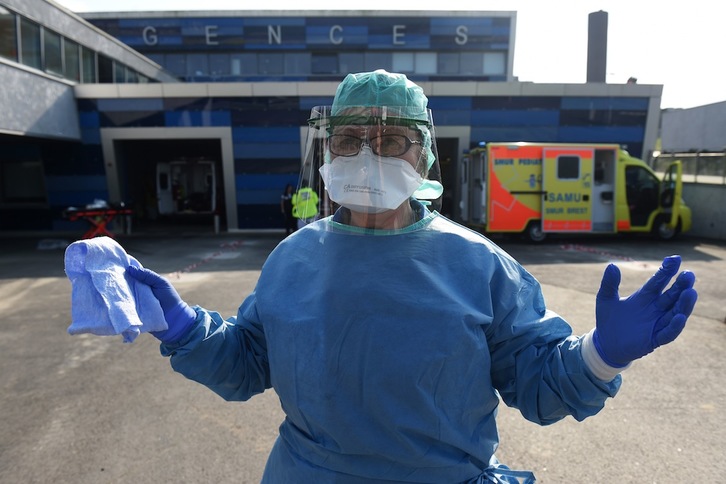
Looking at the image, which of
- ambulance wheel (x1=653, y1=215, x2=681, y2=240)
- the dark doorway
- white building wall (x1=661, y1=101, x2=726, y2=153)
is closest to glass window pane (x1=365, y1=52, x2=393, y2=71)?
the dark doorway

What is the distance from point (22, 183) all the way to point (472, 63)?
2287 centimetres

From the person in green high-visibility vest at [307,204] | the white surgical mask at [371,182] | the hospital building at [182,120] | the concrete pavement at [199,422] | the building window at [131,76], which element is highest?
the building window at [131,76]

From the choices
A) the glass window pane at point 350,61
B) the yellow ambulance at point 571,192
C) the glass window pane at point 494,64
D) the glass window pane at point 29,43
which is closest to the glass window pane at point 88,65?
the glass window pane at point 29,43

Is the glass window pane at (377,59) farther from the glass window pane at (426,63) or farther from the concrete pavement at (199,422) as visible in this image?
the concrete pavement at (199,422)

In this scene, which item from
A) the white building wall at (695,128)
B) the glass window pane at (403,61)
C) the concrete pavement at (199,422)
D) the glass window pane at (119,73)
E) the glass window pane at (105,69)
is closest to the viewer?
the concrete pavement at (199,422)

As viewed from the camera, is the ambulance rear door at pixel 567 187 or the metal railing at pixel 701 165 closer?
the ambulance rear door at pixel 567 187

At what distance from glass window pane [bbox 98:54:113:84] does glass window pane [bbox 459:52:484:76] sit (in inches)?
722

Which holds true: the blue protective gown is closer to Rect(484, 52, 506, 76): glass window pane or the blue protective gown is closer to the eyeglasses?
the eyeglasses

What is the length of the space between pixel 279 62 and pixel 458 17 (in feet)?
34.2

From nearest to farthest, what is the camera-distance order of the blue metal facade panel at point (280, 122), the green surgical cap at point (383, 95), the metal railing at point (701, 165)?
the green surgical cap at point (383, 95)
the metal railing at point (701, 165)
the blue metal facade panel at point (280, 122)

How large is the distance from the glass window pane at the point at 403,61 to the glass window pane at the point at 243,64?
8125 millimetres

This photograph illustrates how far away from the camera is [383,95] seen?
1.57 meters

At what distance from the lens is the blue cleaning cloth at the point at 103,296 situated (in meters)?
1.39

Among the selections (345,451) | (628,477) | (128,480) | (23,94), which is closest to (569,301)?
(628,477)
